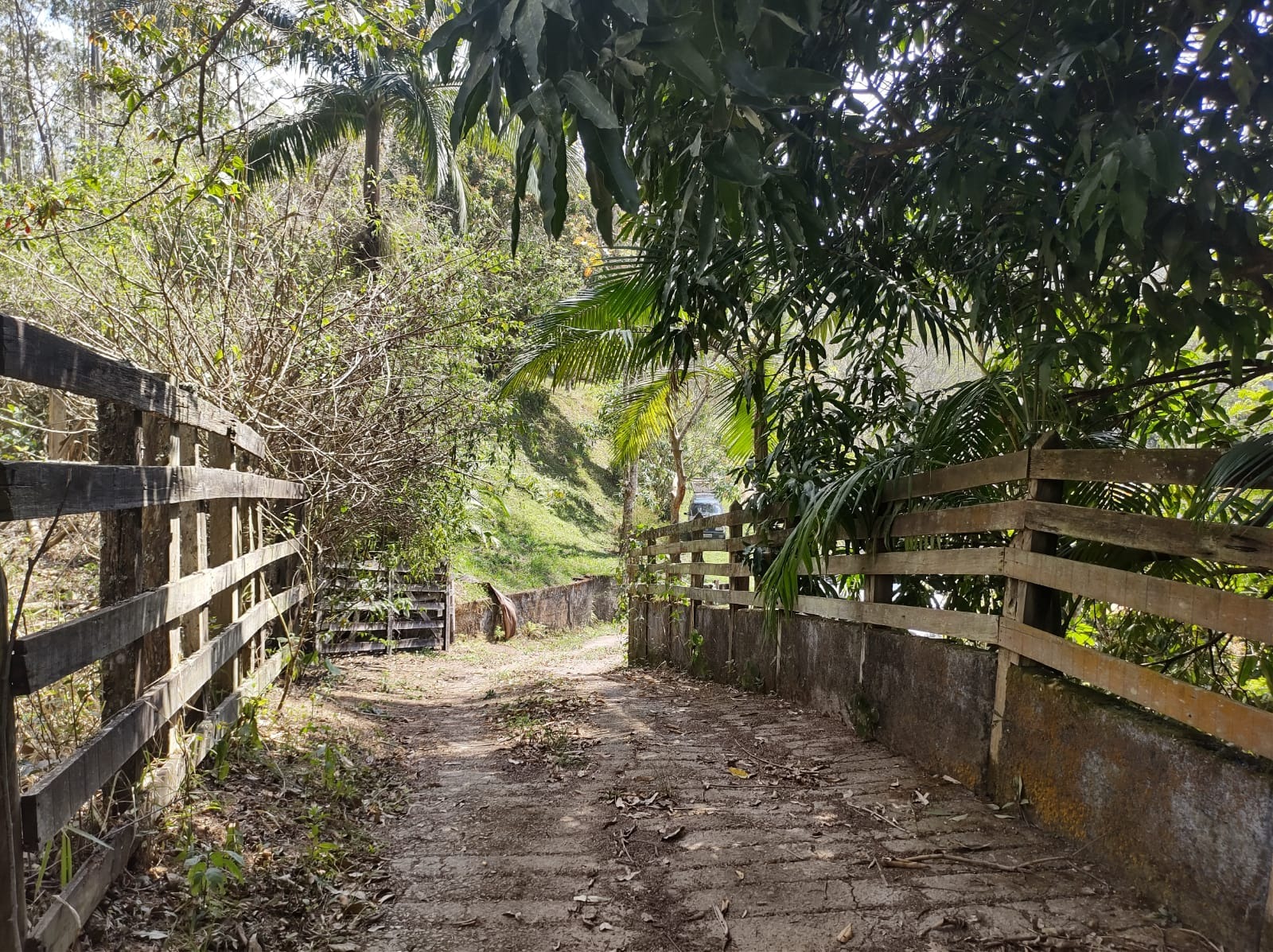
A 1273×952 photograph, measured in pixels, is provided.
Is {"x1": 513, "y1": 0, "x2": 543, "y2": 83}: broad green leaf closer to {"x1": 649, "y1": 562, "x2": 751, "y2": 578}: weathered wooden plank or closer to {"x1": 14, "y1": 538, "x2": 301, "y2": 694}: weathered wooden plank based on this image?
{"x1": 14, "y1": 538, "x2": 301, "y2": 694}: weathered wooden plank

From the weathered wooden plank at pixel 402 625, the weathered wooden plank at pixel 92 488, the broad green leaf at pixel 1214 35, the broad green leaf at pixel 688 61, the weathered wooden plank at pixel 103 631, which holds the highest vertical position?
the broad green leaf at pixel 1214 35

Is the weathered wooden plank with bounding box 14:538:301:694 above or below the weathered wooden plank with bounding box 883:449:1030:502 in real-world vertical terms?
below

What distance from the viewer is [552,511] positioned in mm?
25031

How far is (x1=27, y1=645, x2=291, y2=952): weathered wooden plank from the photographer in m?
2.11

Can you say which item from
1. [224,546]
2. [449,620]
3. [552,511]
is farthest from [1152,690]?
[552,511]

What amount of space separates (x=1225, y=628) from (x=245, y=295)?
20.0 ft

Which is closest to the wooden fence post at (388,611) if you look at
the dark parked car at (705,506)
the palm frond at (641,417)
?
the palm frond at (641,417)

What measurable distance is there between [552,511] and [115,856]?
22423 millimetres

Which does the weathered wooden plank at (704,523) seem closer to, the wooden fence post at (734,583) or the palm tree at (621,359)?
the wooden fence post at (734,583)

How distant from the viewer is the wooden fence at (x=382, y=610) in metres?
8.45

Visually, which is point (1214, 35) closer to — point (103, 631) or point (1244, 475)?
point (1244, 475)

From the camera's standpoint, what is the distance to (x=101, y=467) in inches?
101

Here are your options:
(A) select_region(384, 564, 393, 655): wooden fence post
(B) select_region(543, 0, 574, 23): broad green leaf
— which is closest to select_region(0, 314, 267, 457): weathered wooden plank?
(B) select_region(543, 0, 574, 23): broad green leaf

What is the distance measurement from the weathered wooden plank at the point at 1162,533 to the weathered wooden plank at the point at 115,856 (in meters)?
3.15
